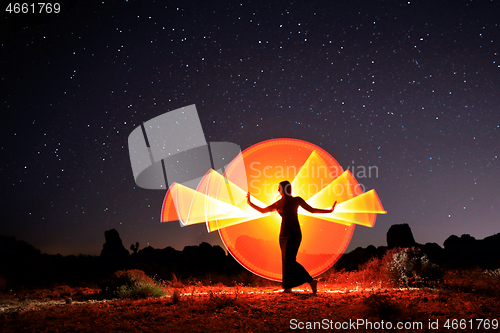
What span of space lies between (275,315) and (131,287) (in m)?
4.76

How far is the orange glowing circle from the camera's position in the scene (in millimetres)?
10570

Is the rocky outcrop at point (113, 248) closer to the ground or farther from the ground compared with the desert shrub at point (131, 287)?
closer to the ground

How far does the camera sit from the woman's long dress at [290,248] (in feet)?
23.4

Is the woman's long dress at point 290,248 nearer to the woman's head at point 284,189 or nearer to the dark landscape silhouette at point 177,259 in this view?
the woman's head at point 284,189

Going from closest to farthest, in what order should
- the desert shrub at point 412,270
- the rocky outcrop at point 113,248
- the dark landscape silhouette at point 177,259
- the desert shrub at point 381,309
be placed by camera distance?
the desert shrub at point 381,309 < the desert shrub at point 412,270 < the dark landscape silhouette at point 177,259 < the rocky outcrop at point 113,248

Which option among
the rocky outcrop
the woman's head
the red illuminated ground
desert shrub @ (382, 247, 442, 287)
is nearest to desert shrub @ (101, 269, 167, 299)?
the red illuminated ground

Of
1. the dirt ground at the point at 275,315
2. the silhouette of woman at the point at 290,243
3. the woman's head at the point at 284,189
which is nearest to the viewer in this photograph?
the dirt ground at the point at 275,315

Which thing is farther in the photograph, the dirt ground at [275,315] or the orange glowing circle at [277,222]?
the orange glowing circle at [277,222]

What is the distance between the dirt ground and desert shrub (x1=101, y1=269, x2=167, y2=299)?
126 centimetres

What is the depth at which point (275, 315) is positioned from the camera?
17.2ft

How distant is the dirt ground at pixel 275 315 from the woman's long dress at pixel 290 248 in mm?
538

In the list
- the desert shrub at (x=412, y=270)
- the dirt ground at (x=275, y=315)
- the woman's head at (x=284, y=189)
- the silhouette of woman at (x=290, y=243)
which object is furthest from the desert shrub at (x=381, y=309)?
the desert shrub at (x=412, y=270)

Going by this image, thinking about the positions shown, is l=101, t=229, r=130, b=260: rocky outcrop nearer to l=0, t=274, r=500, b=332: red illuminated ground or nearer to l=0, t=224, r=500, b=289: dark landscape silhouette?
l=0, t=224, r=500, b=289: dark landscape silhouette

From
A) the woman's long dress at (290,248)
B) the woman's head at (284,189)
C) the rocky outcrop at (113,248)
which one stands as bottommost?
the rocky outcrop at (113,248)
